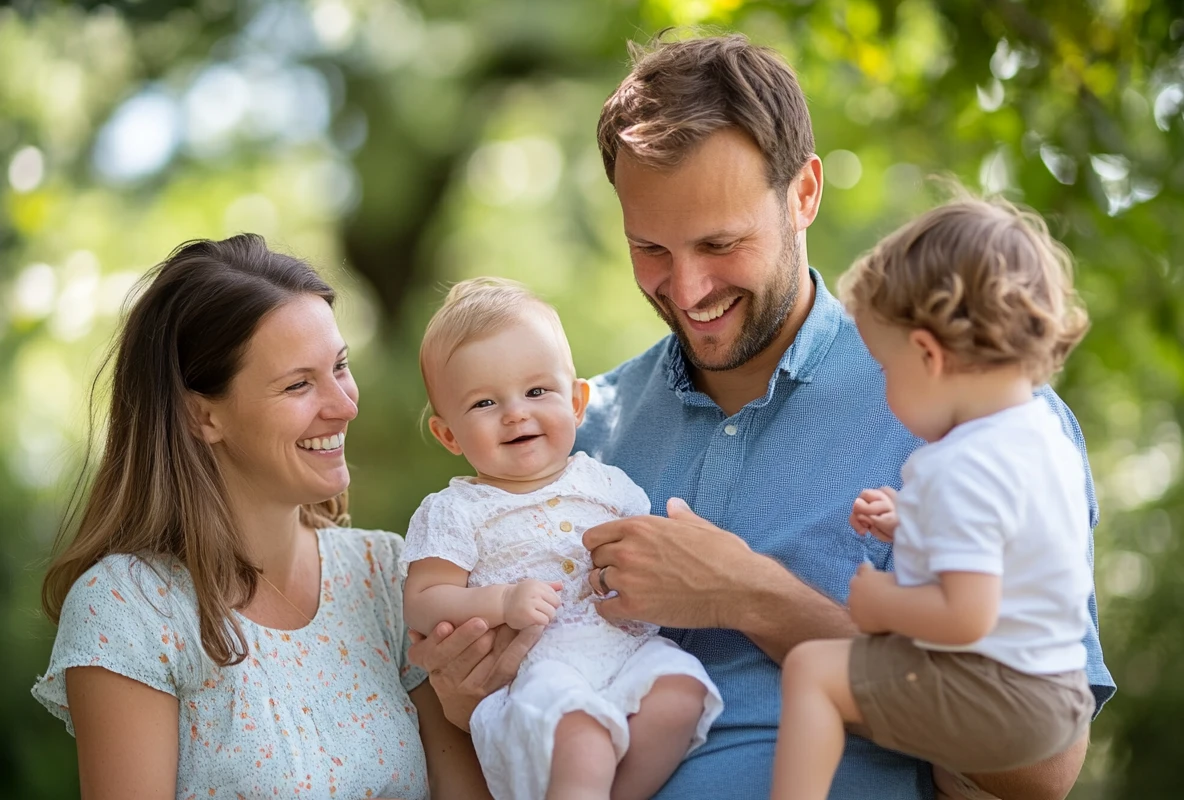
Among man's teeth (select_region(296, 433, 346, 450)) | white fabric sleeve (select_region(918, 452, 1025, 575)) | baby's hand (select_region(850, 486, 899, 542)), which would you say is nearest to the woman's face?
man's teeth (select_region(296, 433, 346, 450))

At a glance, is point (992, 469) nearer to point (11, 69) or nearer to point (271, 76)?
point (11, 69)

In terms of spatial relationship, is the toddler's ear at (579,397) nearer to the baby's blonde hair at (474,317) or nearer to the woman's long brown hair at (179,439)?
the baby's blonde hair at (474,317)

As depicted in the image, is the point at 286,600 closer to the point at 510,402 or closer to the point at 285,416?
the point at 285,416

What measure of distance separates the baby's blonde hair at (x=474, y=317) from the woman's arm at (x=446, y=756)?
713 mm

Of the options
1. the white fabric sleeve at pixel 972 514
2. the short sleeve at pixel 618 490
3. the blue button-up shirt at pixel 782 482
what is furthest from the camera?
the short sleeve at pixel 618 490

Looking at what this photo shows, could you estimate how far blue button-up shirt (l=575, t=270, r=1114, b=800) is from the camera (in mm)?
2303

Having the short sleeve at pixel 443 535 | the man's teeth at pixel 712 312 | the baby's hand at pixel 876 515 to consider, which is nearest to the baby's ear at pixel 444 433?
the short sleeve at pixel 443 535

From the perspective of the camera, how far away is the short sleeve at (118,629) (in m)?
2.29

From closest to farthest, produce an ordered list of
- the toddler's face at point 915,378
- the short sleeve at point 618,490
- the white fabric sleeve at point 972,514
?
the white fabric sleeve at point 972,514 → the toddler's face at point 915,378 → the short sleeve at point 618,490

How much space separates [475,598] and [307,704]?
18.3 inches

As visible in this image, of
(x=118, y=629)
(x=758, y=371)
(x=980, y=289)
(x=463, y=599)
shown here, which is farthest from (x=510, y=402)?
(x=980, y=289)

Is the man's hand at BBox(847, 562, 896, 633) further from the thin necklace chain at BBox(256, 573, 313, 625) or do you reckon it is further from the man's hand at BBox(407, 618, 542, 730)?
the thin necklace chain at BBox(256, 573, 313, 625)

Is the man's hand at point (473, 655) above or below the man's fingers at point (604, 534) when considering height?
below

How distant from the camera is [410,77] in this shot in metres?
8.86
